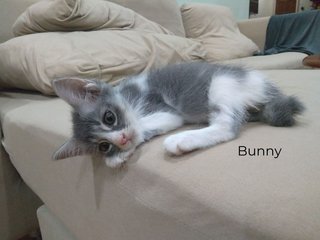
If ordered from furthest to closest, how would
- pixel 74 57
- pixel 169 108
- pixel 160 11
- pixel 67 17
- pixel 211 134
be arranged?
pixel 160 11, pixel 67 17, pixel 74 57, pixel 169 108, pixel 211 134

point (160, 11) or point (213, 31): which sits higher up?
point (160, 11)

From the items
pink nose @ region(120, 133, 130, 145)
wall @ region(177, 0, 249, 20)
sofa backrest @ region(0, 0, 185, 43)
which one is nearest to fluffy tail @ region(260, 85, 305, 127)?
pink nose @ region(120, 133, 130, 145)

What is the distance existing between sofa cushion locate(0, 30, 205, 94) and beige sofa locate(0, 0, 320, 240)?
0.11 meters

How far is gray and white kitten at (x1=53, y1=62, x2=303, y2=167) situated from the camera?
552 millimetres

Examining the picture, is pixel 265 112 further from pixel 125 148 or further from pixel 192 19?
pixel 192 19

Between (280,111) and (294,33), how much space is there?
2443 millimetres

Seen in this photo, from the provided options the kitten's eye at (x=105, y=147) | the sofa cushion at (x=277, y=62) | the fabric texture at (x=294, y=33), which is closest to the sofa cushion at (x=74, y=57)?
the kitten's eye at (x=105, y=147)

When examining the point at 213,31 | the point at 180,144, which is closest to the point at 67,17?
the point at 180,144

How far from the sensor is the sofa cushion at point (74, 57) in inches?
36.2

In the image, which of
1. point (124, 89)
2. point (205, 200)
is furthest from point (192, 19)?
point (205, 200)

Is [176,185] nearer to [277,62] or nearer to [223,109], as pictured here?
[223,109]

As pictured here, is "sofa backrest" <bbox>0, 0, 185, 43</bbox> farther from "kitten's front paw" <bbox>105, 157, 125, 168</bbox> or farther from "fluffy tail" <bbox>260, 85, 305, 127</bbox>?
"fluffy tail" <bbox>260, 85, 305, 127</bbox>

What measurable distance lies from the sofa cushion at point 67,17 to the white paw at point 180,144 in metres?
0.78

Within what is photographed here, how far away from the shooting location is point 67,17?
3.51 feet
